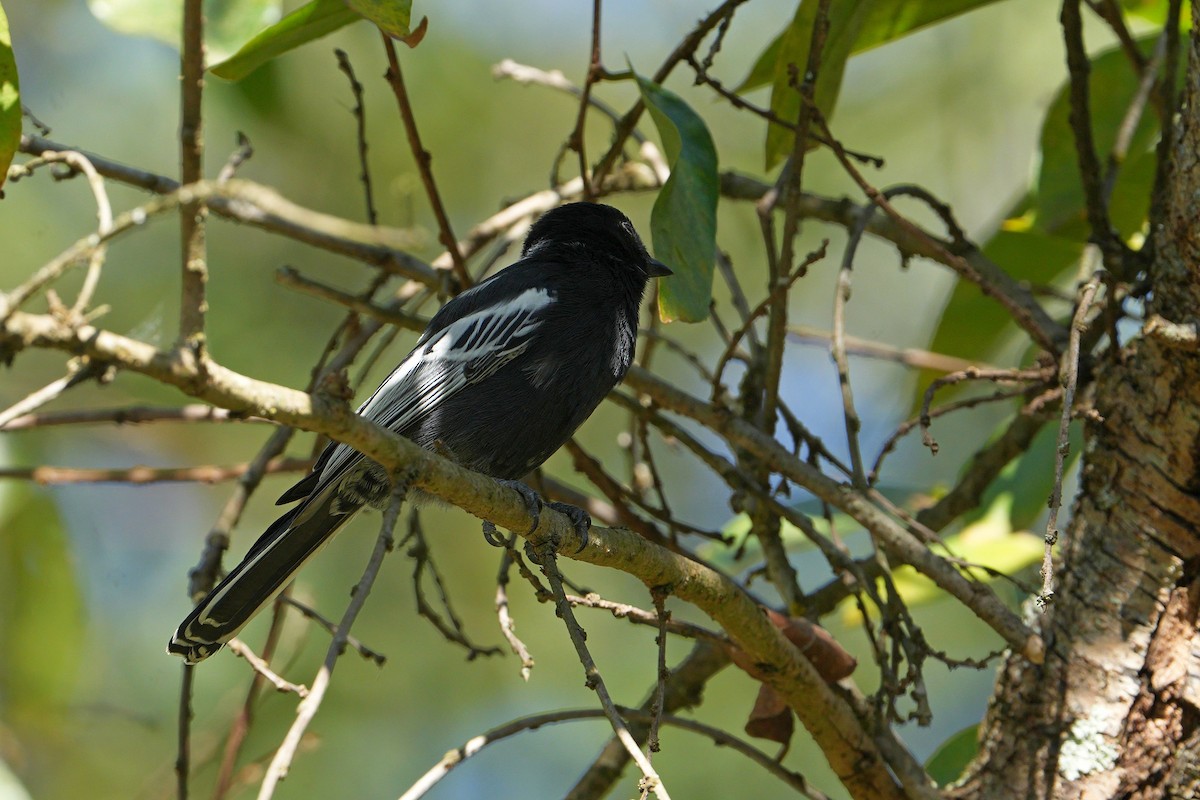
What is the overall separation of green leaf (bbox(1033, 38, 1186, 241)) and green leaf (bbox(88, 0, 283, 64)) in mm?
2819

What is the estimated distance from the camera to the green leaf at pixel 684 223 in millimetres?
2689

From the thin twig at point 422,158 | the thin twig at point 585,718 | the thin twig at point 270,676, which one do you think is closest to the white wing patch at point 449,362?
the thin twig at point 422,158

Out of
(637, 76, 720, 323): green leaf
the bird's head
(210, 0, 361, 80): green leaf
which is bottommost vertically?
(637, 76, 720, 323): green leaf

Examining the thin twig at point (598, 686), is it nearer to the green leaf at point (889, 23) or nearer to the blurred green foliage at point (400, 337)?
the green leaf at point (889, 23)

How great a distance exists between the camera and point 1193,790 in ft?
8.65

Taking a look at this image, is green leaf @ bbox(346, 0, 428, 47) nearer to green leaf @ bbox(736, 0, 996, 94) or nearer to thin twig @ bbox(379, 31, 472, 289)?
thin twig @ bbox(379, 31, 472, 289)

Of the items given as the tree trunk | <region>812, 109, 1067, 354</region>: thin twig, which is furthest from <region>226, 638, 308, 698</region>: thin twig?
<region>812, 109, 1067, 354</region>: thin twig

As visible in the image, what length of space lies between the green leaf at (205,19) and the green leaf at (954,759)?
306 centimetres

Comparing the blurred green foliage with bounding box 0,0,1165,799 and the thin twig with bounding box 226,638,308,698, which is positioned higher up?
the blurred green foliage with bounding box 0,0,1165,799

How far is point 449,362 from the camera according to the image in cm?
362

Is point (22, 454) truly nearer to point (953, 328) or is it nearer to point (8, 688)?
point (8, 688)

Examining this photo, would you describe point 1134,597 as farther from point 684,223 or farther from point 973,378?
point 684,223

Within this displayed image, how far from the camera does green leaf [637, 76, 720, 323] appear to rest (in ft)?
8.82

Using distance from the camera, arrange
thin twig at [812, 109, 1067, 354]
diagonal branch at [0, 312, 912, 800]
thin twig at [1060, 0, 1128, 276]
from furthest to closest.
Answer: thin twig at [1060, 0, 1128, 276] → thin twig at [812, 109, 1067, 354] → diagonal branch at [0, 312, 912, 800]
